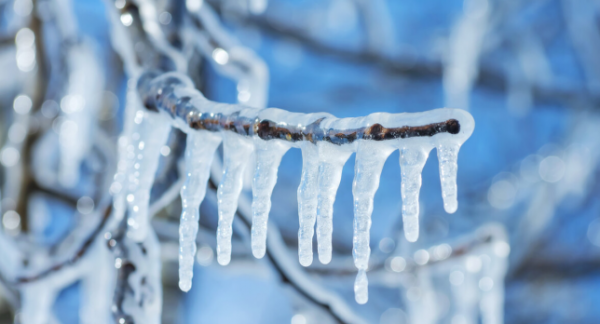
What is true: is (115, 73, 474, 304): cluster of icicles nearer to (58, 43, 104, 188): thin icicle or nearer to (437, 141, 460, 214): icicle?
(437, 141, 460, 214): icicle

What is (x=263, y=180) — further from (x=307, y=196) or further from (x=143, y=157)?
(x=143, y=157)

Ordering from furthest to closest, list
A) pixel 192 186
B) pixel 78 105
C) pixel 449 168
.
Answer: pixel 78 105
pixel 192 186
pixel 449 168

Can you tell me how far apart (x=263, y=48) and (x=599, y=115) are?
6.05 feet

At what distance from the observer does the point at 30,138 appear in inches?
40.4

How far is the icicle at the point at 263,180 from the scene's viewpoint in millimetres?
387

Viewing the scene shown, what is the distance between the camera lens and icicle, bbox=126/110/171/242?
0.49 metres

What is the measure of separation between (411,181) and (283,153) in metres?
0.11

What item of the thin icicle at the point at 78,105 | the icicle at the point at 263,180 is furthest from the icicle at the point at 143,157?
the thin icicle at the point at 78,105

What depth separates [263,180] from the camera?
413 millimetres

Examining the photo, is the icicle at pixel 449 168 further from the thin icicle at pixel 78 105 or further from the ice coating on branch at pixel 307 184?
the thin icicle at pixel 78 105

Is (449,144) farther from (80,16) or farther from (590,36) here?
(80,16)

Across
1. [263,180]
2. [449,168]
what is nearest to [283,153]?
[263,180]

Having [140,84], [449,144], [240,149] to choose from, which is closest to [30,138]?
[140,84]

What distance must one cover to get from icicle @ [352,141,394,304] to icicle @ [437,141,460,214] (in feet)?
0.12
